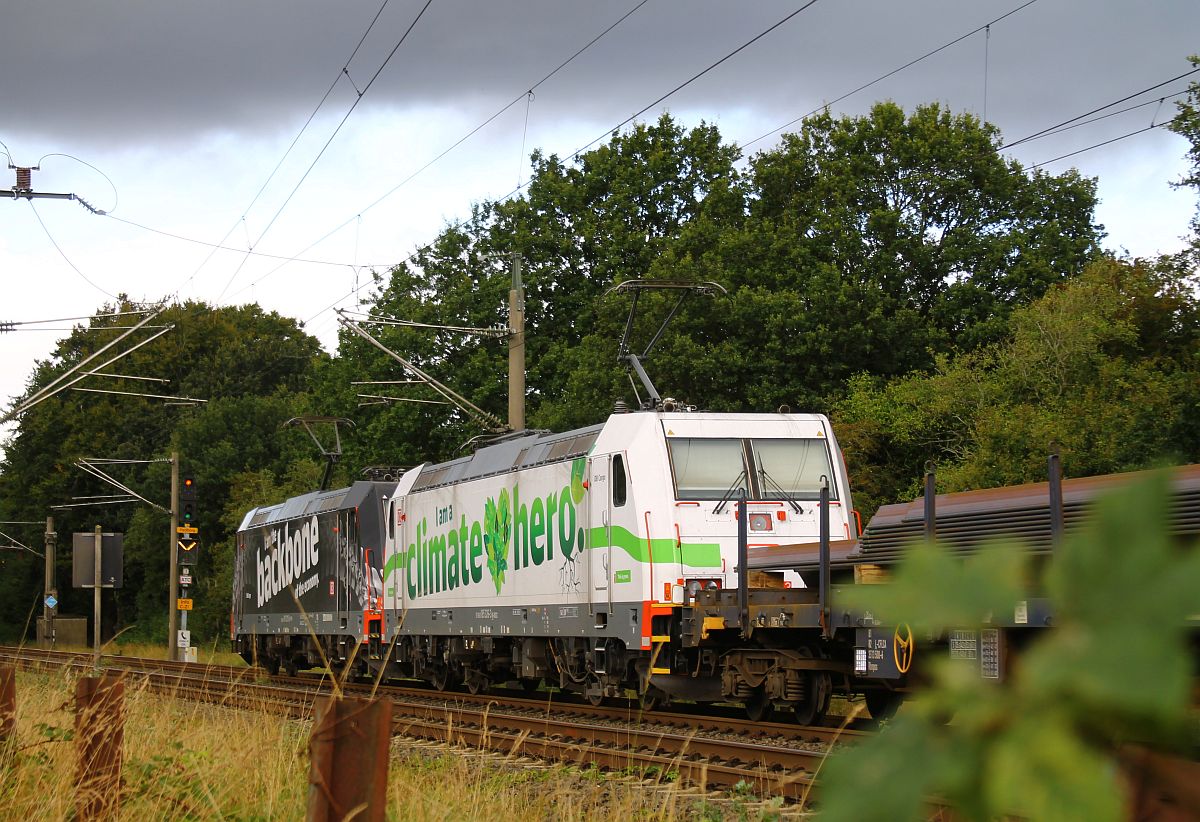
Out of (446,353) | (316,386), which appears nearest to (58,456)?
(316,386)

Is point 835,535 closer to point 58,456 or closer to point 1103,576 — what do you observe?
point 1103,576

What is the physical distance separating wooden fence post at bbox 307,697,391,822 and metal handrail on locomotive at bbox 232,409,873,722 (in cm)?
915

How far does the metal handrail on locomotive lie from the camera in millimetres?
14539

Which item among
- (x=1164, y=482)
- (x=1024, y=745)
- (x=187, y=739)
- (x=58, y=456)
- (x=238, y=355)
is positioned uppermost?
(x=238, y=355)

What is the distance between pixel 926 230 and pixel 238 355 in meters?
39.8

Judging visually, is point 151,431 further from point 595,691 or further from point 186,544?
point 595,691

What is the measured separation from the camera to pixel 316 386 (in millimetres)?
49062

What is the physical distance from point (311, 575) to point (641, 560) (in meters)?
12.8

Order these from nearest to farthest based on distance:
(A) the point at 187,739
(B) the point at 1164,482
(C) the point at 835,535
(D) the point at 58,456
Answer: (B) the point at 1164,482
(A) the point at 187,739
(C) the point at 835,535
(D) the point at 58,456

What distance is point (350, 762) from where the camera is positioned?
3.75m

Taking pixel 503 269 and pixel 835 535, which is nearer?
pixel 835 535

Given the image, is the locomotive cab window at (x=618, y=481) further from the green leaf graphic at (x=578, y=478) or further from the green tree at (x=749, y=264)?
the green tree at (x=749, y=264)

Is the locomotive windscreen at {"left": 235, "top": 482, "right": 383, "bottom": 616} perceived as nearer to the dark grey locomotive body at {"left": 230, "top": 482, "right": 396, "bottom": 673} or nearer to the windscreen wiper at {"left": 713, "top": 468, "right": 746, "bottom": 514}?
the dark grey locomotive body at {"left": 230, "top": 482, "right": 396, "bottom": 673}

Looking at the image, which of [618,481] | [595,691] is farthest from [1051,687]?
[595,691]
